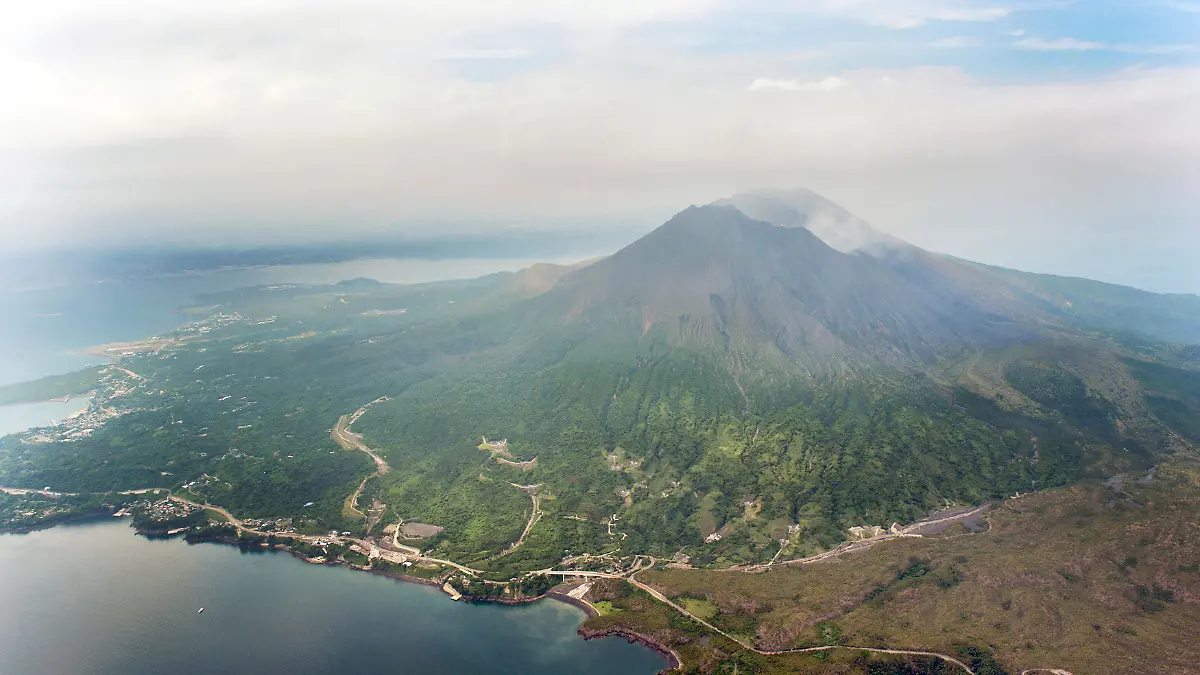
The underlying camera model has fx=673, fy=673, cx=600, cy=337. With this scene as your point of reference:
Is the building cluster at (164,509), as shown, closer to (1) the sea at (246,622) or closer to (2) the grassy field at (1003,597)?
(1) the sea at (246,622)

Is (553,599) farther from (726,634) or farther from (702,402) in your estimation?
(702,402)

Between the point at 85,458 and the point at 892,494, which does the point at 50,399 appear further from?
the point at 892,494

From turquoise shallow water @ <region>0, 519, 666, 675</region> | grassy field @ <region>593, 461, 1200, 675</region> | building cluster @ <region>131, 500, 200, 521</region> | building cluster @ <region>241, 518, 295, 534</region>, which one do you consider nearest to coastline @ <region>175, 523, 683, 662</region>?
turquoise shallow water @ <region>0, 519, 666, 675</region>

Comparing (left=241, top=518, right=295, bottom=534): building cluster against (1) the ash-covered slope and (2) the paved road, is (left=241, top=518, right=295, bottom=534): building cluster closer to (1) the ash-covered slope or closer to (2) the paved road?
(2) the paved road

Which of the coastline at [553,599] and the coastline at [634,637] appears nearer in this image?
the coastline at [634,637]

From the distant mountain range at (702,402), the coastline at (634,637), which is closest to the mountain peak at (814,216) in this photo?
the distant mountain range at (702,402)

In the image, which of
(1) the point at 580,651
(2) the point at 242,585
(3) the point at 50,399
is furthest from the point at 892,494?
(3) the point at 50,399
